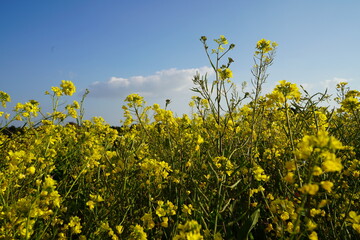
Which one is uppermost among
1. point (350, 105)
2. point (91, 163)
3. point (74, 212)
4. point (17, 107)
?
point (17, 107)

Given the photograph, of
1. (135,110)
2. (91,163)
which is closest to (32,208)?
(91,163)

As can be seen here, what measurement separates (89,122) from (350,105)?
3.60m

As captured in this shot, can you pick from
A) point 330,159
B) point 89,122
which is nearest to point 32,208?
point 330,159

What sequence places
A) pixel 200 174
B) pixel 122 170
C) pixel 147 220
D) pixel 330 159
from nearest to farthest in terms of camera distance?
pixel 330 159 → pixel 147 220 → pixel 122 170 → pixel 200 174

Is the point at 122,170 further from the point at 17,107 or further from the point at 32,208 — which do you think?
the point at 17,107

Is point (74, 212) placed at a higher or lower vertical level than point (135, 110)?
lower

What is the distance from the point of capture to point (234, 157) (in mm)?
2793

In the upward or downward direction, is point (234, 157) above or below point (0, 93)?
below

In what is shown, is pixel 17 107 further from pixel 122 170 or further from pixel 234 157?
pixel 234 157

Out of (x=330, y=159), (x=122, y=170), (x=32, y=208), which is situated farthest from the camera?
(x=122, y=170)

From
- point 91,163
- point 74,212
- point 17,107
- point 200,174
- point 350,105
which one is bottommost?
point 74,212

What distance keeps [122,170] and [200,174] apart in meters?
0.76

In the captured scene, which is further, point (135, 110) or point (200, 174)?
point (135, 110)

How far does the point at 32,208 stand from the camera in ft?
3.94
